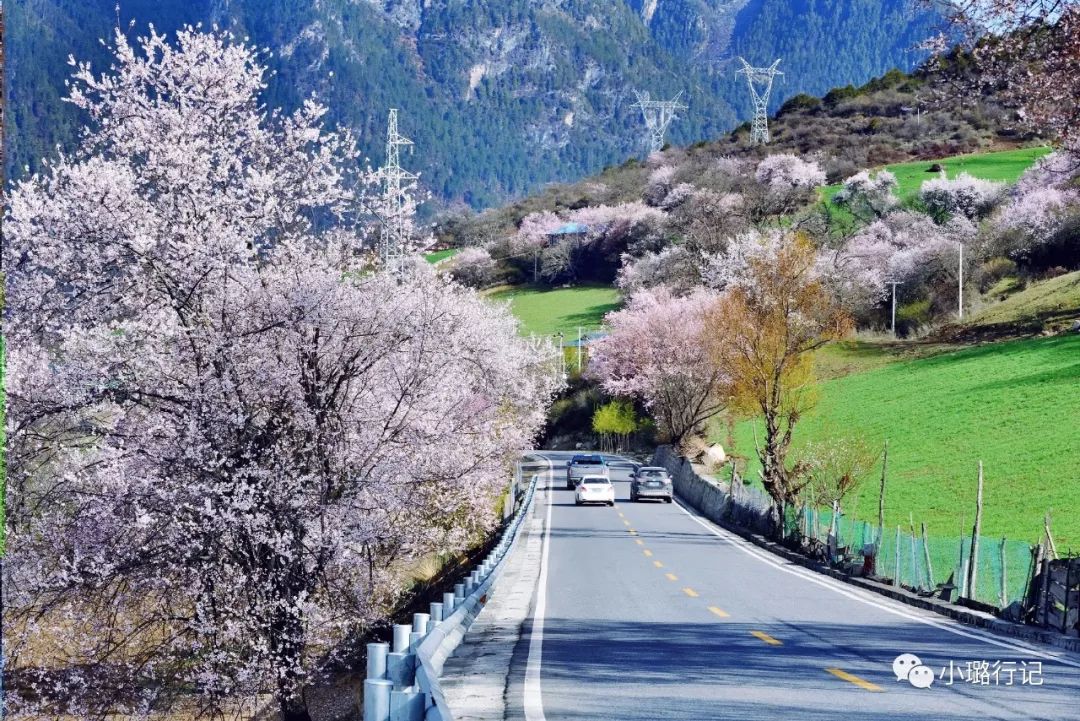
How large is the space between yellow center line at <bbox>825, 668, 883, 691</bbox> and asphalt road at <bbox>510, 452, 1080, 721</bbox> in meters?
0.02

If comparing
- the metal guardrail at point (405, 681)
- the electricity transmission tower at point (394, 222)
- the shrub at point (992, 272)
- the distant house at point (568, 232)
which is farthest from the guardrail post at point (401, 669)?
the distant house at point (568, 232)

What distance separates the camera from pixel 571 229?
138250 mm

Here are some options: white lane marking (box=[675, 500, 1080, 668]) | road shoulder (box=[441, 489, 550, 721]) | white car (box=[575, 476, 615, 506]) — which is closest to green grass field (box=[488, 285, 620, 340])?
white car (box=[575, 476, 615, 506])

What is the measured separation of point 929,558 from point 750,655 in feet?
32.5

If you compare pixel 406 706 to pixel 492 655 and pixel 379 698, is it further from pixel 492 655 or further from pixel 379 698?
pixel 492 655

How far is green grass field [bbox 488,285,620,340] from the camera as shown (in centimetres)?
10719

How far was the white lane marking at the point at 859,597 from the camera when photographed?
587 inches

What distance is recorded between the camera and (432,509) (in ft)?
84.2

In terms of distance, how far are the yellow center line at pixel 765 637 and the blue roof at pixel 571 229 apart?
120730 millimetres

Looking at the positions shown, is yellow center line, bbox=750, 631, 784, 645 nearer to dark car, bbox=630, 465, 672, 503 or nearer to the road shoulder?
the road shoulder

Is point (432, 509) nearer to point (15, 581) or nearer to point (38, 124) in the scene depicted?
point (15, 581)

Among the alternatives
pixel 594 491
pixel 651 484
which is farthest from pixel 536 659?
pixel 651 484

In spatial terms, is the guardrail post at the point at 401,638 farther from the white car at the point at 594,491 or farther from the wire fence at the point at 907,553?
the white car at the point at 594,491

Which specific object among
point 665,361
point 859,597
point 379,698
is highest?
point 665,361
